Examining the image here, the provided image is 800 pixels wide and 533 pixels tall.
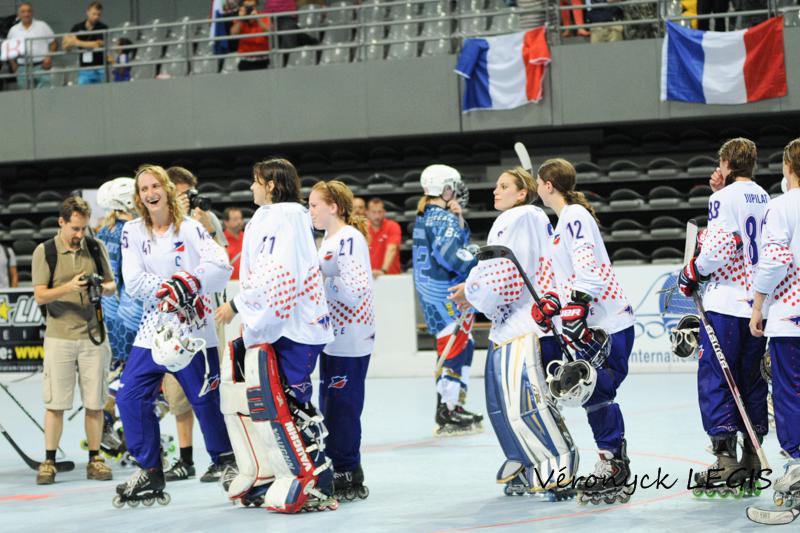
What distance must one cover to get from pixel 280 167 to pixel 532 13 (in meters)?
9.65

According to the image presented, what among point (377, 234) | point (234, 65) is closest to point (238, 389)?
point (377, 234)

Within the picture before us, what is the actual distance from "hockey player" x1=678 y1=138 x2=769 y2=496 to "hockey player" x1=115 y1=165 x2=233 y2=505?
237cm

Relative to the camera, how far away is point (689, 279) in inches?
209

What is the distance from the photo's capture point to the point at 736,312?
529 cm

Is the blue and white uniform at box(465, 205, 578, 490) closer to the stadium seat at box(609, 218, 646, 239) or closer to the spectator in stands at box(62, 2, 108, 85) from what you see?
the stadium seat at box(609, 218, 646, 239)

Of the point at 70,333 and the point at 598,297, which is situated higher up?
the point at 598,297

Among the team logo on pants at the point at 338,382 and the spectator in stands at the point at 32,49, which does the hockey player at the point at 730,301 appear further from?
the spectator in stands at the point at 32,49

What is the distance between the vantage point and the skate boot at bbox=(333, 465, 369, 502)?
5672 millimetres

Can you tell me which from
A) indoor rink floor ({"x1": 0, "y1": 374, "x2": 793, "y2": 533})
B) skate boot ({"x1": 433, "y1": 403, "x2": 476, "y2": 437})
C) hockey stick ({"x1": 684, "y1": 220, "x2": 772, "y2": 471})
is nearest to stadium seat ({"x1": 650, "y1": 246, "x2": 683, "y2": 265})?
indoor rink floor ({"x1": 0, "y1": 374, "x2": 793, "y2": 533})

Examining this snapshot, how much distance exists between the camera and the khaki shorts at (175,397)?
22.2 feet

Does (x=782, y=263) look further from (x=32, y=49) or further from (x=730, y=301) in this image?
(x=32, y=49)

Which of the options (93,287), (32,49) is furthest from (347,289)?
(32,49)

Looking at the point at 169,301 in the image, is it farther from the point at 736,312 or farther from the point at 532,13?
the point at 532,13

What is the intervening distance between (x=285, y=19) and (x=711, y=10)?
5.83 meters
